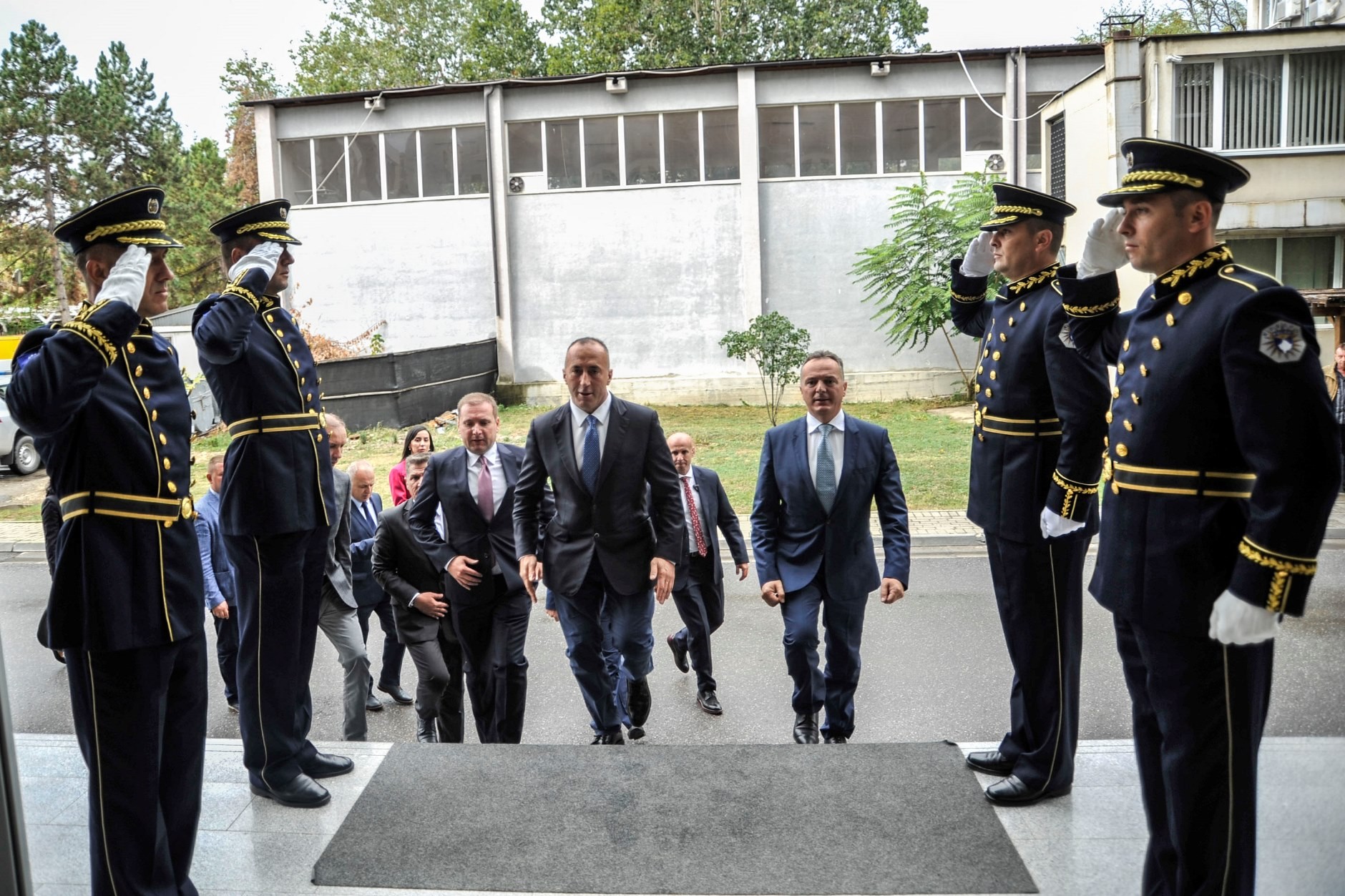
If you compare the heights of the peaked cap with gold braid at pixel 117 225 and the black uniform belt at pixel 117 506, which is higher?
the peaked cap with gold braid at pixel 117 225

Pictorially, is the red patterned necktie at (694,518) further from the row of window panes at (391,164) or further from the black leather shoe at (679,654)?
the row of window panes at (391,164)

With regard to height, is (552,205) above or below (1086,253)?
above

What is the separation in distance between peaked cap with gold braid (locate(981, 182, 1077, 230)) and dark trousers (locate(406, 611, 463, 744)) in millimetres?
3243

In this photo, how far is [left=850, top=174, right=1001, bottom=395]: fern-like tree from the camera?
66.8 feet

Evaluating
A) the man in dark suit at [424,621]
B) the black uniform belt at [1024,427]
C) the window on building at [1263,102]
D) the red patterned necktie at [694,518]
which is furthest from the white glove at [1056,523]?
the red patterned necktie at [694,518]

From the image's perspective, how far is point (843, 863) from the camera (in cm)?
349

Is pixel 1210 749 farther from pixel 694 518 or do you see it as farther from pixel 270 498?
pixel 694 518

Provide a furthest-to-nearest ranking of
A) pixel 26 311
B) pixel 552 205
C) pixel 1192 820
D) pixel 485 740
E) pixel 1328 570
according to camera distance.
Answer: pixel 552 205 < pixel 1328 570 < pixel 485 740 < pixel 26 311 < pixel 1192 820

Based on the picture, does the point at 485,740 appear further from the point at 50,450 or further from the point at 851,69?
the point at 851,69

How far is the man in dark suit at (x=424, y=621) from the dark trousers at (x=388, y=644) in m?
1.02

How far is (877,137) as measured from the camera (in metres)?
22.7

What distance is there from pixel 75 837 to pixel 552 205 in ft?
67.0

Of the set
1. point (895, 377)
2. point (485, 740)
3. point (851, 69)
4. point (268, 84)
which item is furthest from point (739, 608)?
point (268, 84)

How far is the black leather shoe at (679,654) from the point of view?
714cm
